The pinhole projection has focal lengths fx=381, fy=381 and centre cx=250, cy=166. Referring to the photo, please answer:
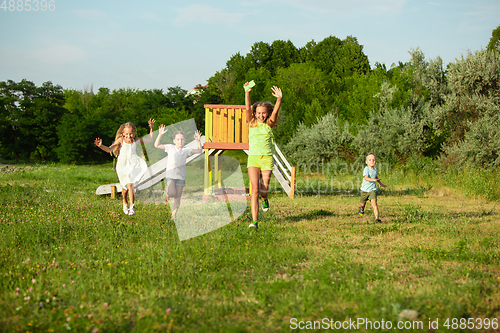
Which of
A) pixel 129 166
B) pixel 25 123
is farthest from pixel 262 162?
pixel 25 123

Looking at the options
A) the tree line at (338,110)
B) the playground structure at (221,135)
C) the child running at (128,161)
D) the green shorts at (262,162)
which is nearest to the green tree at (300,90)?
the tree line at (338,110)

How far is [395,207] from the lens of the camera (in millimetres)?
9961

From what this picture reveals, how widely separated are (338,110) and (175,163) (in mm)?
27355

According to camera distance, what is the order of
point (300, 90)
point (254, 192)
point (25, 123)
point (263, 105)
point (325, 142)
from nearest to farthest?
point (254, 192) → point (263, 105) → point (325, 142) → point (25, 123) → point (300, 90)

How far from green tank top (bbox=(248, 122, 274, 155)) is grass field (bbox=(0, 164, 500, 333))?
4.28 feet

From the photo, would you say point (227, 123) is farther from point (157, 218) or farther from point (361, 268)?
point (361, 268)

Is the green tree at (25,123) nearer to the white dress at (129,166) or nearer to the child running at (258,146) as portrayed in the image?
the white dress at (129,166)

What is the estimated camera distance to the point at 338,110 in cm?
3309

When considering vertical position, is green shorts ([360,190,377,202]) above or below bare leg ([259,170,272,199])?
below

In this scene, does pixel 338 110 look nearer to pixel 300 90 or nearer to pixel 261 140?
pixel 300 90

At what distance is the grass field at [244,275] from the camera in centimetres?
304

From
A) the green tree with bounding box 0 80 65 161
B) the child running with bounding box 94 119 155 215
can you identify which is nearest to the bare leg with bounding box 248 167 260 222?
the child running with bounding box 94 119 155 215

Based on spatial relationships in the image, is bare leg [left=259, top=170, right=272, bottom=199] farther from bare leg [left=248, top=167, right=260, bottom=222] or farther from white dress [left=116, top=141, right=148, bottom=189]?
white dress [left=116, top=141, right=148, bottom=189]

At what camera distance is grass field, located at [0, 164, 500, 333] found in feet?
9.98
